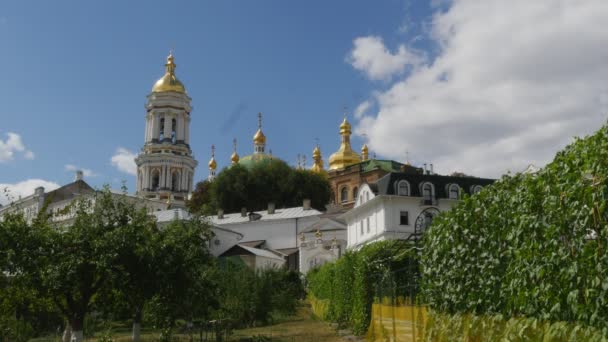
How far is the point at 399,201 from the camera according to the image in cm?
5000

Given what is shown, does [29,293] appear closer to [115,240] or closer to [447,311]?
[115,240]

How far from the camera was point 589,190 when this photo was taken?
772 cm

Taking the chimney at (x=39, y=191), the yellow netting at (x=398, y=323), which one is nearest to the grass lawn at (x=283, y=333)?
the yellow netting at (x=398, y=323)

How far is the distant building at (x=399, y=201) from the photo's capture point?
49500 millimetres

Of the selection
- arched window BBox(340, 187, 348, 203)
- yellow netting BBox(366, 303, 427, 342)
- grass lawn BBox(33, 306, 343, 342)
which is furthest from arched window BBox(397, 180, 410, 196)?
arched window BBox(340, 187, 348, 203)

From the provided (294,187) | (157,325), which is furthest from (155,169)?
(157,325)

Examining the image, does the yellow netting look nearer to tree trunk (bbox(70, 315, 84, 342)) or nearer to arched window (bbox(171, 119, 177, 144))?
tree trunk (bbox(70, 315, 84, 342))

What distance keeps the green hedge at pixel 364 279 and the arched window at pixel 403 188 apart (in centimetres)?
1988

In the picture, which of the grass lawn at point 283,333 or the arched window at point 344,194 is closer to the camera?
the grass lawn at point 283,333

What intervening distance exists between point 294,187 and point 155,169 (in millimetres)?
39777

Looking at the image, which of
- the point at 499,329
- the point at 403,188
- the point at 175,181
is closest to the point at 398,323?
the point at 499,329

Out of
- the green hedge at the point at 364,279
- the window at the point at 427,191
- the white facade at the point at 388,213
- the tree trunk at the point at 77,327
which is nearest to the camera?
the green hedge at the point at 364,279

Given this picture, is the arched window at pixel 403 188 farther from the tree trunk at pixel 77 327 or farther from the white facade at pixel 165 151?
the white facade at pixel 165 151

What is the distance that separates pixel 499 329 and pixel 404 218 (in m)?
40.5
